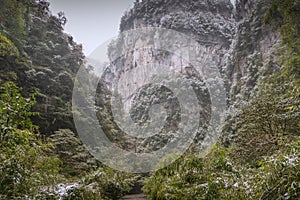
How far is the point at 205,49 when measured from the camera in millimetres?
24250

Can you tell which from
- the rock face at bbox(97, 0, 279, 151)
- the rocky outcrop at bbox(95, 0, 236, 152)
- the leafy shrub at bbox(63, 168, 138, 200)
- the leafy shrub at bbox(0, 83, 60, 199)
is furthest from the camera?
the rocky outcrop at bbox(95, 0, 236, 152)

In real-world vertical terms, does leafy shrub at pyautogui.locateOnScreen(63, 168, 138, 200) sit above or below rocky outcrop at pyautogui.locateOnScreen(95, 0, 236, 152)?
below

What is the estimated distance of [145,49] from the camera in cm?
2841

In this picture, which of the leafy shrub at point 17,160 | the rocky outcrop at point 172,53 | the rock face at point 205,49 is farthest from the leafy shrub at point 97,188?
the rocky outcrop at point 172,53

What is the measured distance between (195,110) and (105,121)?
8113mm

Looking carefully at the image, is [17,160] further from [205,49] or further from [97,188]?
[205,49]

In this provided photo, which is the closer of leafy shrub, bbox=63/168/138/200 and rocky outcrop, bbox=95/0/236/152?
leafy shrub, bbox=63/168/138/200

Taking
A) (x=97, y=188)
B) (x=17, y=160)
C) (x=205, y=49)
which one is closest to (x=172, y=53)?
(x=205, y=49)

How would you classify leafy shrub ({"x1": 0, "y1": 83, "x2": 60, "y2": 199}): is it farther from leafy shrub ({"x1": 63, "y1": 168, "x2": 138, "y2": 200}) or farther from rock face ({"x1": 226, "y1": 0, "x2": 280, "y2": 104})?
rock face ({"x1": 226, "y1": 0, "x2": 280, "y2": 104})

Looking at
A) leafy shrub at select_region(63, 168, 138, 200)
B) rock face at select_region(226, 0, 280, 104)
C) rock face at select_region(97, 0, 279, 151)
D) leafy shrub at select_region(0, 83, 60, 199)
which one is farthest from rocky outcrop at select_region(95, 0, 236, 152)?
leafy shrub at select_region(0, 83, 60, 199)

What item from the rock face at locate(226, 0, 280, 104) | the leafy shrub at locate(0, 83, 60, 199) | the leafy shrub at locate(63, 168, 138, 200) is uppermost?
the rock face at locate(226, 0, 280, 104)

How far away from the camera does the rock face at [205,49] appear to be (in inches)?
557

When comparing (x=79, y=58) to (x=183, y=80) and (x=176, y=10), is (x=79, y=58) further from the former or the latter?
(x=176, y=10)

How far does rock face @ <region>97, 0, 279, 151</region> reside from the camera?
14.2 meters
